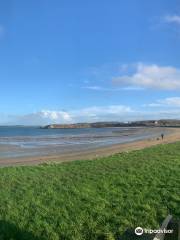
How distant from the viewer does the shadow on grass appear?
7.94 meters

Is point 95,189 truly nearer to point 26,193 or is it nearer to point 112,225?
point 26,193

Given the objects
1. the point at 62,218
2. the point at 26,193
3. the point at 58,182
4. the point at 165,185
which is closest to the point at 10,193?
the point at 26,193

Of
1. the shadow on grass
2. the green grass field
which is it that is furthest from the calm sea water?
the shadow on grass

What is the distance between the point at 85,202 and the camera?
32.8 ft

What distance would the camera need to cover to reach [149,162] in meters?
16.8

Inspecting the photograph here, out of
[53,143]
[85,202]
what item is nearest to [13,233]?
[85,202]

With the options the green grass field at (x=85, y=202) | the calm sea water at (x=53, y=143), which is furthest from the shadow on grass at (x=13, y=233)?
the calm sea water at (x=53, y=143)

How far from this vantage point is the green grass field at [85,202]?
327 inches

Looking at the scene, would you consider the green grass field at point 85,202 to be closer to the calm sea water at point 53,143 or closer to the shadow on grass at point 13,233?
the shadow on grass at point 13,233

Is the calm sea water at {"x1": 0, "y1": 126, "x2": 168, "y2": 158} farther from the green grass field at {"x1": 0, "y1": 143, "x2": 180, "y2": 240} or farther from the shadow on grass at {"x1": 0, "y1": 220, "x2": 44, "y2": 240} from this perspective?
the shadow on grass at {"x1": 0, "y1": 220, "x2": 44, "y2": 240}

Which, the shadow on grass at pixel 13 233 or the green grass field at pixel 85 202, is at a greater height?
the green grass field at pixel 85 202

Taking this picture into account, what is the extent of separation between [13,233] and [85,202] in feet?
7.90

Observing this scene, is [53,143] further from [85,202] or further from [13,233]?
[13,233]

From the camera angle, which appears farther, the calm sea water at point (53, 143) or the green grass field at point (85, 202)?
the calm sea water at point (53, 143)
